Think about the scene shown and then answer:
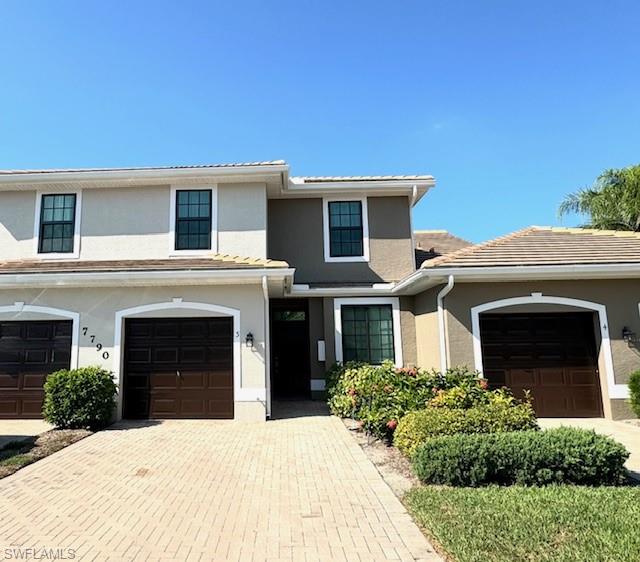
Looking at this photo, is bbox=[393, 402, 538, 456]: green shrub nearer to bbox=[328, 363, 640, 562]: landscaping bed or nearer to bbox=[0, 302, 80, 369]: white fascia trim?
bbox=[328, 363, 640, 562]: landscaping bed

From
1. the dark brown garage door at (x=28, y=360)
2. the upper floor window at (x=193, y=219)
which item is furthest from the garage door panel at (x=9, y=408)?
Answer: the upper floor window at (x=193, y=219)

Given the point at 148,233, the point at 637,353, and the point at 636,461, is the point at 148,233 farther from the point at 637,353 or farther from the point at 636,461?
the point at 637,353

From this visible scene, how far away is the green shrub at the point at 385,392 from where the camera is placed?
26.7 feet

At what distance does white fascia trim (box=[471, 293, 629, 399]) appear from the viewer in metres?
→ 10.3

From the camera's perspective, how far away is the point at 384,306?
13570 millimetres

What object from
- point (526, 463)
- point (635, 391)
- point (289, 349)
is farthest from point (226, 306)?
point (635, 391)

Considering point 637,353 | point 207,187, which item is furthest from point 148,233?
point 637,353

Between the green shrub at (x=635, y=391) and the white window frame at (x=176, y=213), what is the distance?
1089 cm

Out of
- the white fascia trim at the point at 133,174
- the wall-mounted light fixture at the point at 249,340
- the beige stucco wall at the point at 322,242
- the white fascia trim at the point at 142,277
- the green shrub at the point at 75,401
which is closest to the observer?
the green shrub at the point at 75,401

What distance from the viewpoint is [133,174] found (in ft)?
41.2

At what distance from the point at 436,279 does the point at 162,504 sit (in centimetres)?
756

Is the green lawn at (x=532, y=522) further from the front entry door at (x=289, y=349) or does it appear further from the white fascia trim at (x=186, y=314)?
the front entry door at (x=289, y=349)

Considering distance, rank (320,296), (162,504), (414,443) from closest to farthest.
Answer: (162,504)
(414,443)
(320,296)

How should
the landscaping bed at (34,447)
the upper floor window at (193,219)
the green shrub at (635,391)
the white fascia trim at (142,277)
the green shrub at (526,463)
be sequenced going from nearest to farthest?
1. the green shrub at (526,463)
2. the landscaping bed at (34,447)
3. the green shrub at (635,391)
4. the white fascia trim at (142,277)
5. the upper floor window at (193,219)
